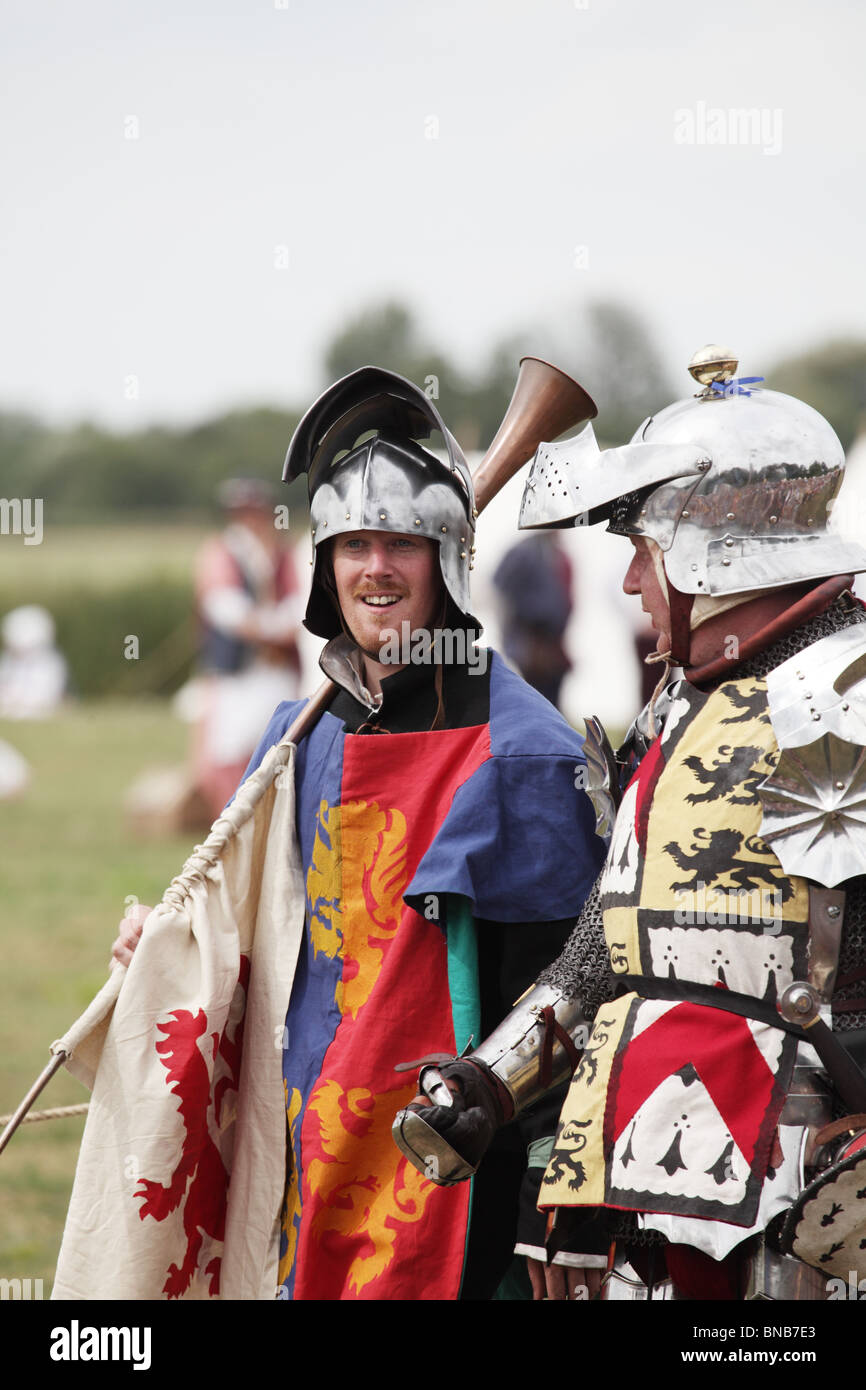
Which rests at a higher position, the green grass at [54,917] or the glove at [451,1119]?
the green grass at [54,917]

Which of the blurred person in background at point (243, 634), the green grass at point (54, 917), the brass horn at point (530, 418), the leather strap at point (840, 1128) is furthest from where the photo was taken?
the blurred person in background at point (243, 634)

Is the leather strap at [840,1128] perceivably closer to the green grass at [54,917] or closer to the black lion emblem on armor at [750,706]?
the black lion emblem on armor at [750,706]

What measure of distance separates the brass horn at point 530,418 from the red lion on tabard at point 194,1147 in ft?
4.16

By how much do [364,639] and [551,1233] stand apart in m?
1.28

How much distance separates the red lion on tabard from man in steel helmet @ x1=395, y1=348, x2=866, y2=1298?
0.69 metres

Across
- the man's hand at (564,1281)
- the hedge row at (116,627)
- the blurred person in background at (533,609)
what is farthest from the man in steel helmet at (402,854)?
the hedge row at (116,627)

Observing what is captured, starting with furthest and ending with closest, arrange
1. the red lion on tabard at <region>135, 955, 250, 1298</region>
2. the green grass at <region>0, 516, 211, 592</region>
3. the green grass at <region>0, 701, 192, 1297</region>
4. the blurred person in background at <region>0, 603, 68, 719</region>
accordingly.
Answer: the green grass at <region>0, 516, 211, 592</region> → the blurred person in background at <region>0, 603, 68, 719</region> → the green grass at <region>0, 701, 192, 1297</region> → the red lion on tabard at <region>135, 955, 250, 1298</region>

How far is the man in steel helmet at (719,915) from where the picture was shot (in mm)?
2348

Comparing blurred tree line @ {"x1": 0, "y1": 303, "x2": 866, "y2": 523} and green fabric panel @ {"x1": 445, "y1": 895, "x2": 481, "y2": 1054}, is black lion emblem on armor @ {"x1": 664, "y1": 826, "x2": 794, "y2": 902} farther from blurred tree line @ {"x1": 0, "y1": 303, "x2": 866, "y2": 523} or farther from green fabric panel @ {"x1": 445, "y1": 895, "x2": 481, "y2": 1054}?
blurred tree line @ {"x1": 0, "y1": 303, "x2": 866, "y2": 523}

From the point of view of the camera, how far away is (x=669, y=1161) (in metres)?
2.39

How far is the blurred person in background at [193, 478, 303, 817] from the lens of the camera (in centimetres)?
1106

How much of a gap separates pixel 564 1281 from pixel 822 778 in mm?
1052

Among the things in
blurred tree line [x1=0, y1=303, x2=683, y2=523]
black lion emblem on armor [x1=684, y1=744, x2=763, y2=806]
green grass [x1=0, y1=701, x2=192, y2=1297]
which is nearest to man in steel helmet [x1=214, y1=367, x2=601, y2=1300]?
black lion emblem on armor [x1=684, y1=744, x2=763, y2=806]

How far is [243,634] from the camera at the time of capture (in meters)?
11.1
